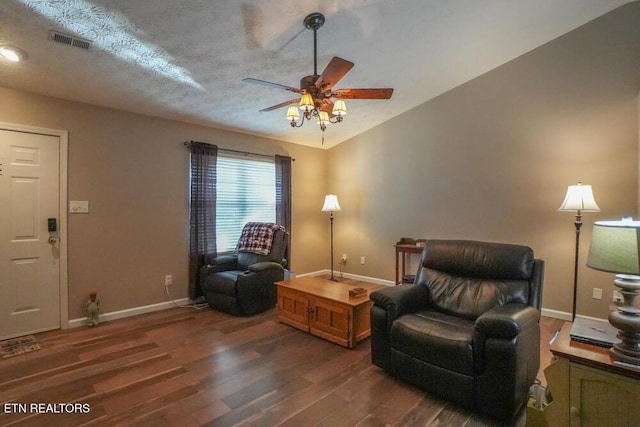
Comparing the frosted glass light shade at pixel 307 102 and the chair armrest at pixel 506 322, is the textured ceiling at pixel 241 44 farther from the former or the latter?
the chair armrest at pixel 506 322

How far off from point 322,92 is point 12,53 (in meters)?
2.44

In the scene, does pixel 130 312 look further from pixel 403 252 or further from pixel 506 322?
pixel 506 322

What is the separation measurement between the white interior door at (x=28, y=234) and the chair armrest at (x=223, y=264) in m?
1.56

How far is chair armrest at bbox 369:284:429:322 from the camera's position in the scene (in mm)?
2332

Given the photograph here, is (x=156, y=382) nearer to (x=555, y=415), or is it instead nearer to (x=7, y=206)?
(x=7, y=206)

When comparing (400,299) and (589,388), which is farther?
(400,299)

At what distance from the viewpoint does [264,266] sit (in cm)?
386

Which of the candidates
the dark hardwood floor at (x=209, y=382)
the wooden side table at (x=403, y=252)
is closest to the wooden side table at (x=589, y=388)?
the dark hardwood floor at (x=209, y=382)

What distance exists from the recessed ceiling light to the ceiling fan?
73.9 inches

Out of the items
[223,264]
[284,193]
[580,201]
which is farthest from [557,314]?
[223,264]

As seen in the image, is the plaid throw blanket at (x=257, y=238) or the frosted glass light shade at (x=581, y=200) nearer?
the frosted glass light shade at (x=581, y=200)

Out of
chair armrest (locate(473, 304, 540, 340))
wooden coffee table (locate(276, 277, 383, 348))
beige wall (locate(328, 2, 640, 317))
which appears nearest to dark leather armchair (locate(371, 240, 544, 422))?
chair armrest (locate(473, 304, 540, 340))

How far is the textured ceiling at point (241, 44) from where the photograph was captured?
221 cm

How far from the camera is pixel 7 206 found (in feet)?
9.70
